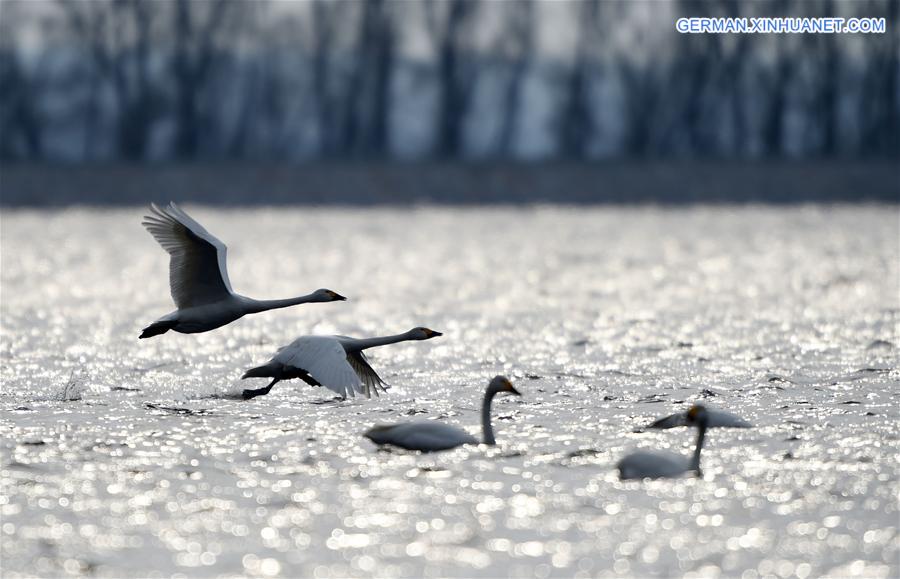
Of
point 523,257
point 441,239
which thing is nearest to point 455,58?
point 441,239

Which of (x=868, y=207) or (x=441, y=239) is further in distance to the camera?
(x=868, y=207)

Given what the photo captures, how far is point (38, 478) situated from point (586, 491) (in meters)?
2.96

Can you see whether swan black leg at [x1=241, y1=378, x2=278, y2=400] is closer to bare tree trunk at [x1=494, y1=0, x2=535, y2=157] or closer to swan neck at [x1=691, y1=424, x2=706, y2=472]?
swan neck at [x1=691, y1=424, x2=706, y2=472]

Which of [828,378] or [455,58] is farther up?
[455,58]

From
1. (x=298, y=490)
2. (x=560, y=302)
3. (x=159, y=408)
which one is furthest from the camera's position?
(x=560, y=302)

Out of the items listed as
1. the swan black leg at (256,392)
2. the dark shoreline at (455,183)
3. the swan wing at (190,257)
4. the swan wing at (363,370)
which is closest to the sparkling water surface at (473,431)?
the swan black leg at (256,392)

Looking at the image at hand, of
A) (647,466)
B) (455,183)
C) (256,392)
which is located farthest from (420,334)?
(455,183)

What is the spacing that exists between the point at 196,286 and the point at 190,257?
257 millimetres

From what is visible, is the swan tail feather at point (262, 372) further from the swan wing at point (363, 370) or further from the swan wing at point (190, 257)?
the swan wing at point (190, 257)

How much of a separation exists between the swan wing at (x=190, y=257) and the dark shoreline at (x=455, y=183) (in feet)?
108

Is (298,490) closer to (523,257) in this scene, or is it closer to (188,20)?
(523,257)

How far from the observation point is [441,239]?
3722 cm

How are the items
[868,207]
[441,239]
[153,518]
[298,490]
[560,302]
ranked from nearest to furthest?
[153,518], [298,490], [560,302], [441,239], [868,207]

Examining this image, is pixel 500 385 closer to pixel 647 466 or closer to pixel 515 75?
pixel 647 466
